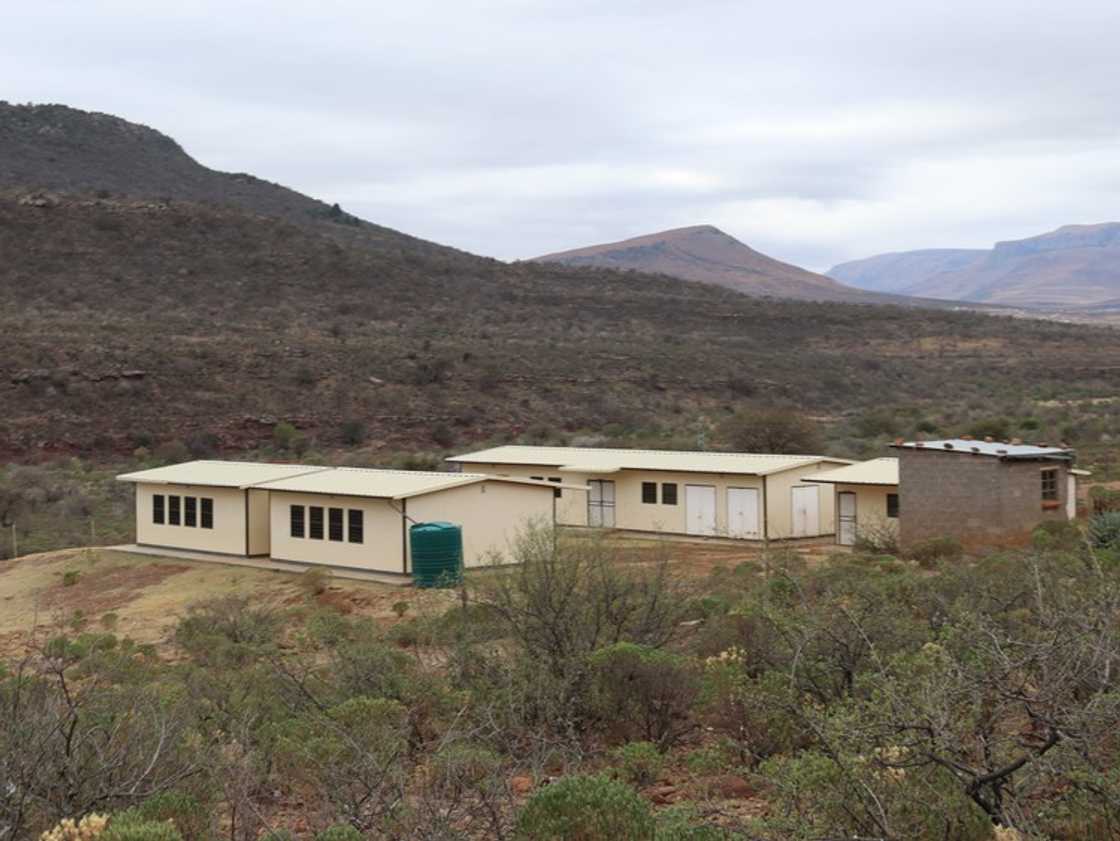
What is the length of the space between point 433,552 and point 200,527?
26.9 ft

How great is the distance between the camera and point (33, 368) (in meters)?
53.5

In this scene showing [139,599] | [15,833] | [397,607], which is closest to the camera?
[15,833]

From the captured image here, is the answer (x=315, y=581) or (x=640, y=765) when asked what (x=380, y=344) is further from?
(x=640, y=765)

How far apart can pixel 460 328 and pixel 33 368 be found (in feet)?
76.6

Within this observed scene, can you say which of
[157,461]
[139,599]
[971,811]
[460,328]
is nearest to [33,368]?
[157,461]

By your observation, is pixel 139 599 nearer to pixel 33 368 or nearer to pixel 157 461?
pixel 157 461

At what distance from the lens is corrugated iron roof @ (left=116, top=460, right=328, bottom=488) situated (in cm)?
2997

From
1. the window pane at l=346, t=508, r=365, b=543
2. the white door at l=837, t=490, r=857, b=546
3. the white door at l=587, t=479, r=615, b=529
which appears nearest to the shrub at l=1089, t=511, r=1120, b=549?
the white door at l=837, t=490, r=857, b=546

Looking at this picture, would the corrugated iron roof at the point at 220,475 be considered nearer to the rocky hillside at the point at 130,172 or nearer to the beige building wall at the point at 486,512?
the beige building wall at the point at 486,512

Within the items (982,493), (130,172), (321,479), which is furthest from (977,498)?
(130,172)

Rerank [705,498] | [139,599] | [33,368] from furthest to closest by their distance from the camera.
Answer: [33,368]
[705,498]
[139,599]

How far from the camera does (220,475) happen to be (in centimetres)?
3123

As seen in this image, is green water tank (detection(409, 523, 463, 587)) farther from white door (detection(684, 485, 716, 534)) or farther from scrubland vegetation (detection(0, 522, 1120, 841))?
white door (detection(684, 485, 716, 534))

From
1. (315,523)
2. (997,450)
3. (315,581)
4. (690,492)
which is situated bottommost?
(315,581)
